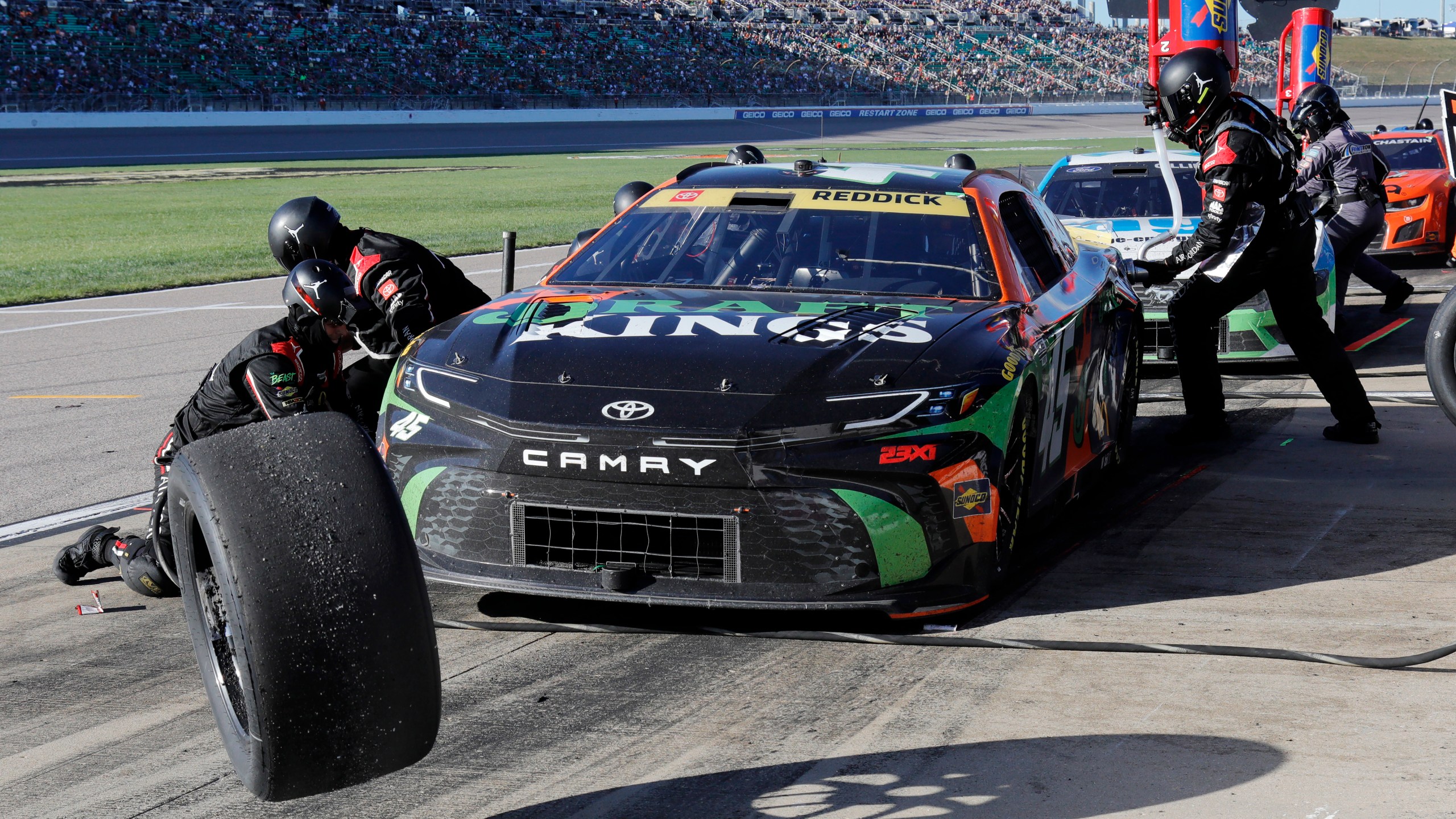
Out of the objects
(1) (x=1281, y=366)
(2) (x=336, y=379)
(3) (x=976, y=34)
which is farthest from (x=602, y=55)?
(2) (x=336, y=379)

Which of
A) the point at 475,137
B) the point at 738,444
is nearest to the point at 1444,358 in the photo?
the point at 738,444

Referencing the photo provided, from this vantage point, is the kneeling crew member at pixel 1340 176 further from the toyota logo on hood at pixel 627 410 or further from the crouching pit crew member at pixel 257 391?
the crouching pit crew member at pixel 257 391

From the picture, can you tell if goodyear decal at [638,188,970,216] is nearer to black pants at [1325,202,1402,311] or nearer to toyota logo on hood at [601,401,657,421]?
toyota logo on hood at [601,401,657,421]

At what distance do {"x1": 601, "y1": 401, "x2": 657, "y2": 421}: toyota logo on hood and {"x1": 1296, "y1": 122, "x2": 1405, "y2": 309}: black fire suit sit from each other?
25.4 feet

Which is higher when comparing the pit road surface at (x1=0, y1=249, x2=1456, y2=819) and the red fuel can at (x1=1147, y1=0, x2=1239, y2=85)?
the red fuel can at (x1=1147, y1=0, x2=1239, y2=85)

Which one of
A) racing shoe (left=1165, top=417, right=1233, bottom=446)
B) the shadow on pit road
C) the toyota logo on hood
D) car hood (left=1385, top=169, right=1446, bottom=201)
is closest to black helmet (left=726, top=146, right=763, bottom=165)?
racing shoe (left=1165, top=417, right=1233, bottom=446)

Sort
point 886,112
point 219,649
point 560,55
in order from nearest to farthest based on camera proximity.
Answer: point 219,649 → point 886,112 → point 560,55

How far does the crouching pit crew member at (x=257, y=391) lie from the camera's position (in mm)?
4777

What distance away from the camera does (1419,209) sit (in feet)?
50.3

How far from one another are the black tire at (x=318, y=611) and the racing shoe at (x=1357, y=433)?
5.78 m

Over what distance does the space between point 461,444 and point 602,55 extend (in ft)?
204

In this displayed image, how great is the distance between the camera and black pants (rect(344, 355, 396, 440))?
635cm

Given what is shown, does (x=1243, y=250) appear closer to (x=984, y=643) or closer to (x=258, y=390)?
(x=984, y=643)

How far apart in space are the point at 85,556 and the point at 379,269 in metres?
1.60
